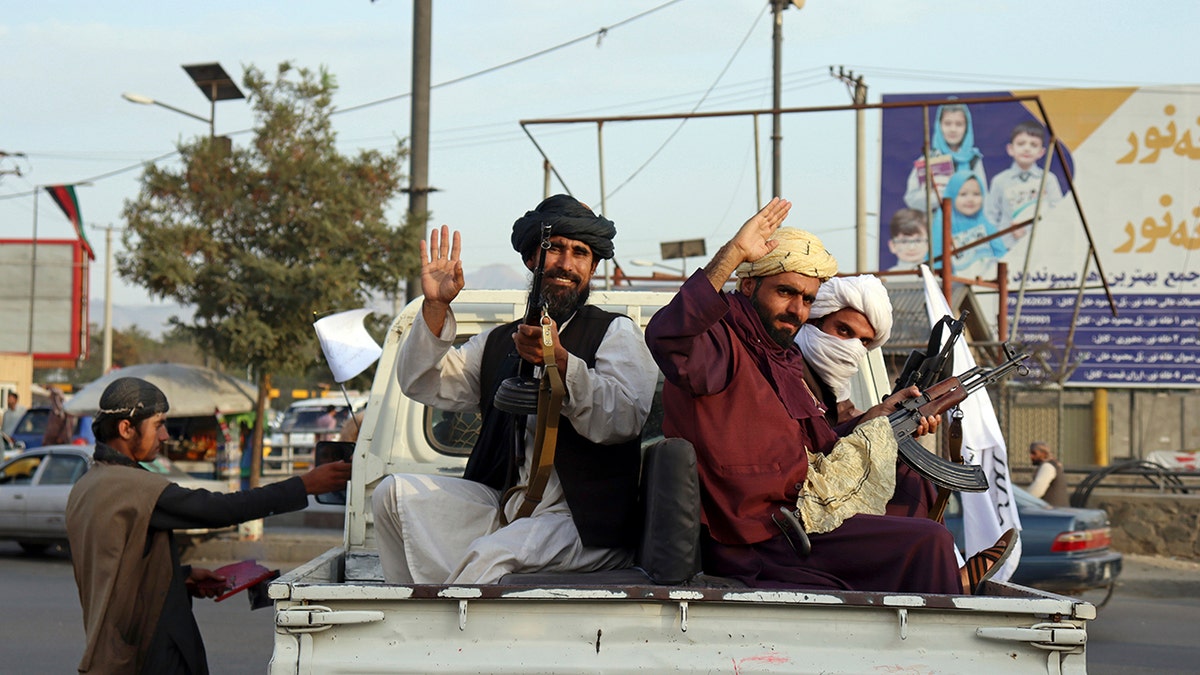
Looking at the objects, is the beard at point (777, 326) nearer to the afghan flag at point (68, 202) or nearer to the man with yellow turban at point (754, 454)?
the man with yellow turban at point (754, 454)

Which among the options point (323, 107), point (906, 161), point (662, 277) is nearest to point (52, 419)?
point (323, 107)

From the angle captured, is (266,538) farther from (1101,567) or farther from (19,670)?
(1101,567)

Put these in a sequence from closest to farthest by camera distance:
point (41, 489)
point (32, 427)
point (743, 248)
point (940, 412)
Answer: point (743, 248), point (940, 412), point (41, 489), point (32, 427)

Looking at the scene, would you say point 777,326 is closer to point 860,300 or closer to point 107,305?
point 860,300

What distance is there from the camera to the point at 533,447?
381cm

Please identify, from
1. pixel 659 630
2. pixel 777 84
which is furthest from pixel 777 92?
pixel 659 630

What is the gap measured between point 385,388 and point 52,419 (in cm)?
1580

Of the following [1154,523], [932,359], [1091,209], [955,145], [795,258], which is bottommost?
[1154,523]

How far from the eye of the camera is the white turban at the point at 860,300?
4434 millimetres

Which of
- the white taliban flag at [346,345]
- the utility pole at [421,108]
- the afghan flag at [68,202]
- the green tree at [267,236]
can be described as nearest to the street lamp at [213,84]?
the green tree at [267,236]

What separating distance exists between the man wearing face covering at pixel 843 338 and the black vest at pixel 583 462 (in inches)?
31.5

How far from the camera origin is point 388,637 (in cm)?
296

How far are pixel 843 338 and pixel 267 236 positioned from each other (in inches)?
605

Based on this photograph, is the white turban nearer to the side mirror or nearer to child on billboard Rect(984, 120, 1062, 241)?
the side mirror
